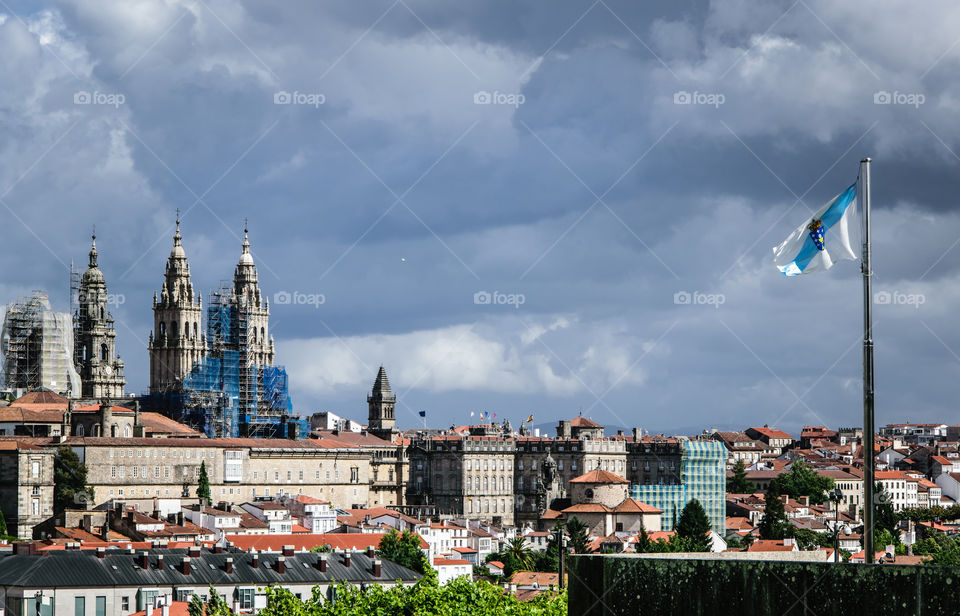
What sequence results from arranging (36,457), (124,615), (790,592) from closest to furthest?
(790,592) → (124,615) → (36,457)

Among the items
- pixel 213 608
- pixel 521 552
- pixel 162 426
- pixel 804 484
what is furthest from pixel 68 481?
pixel 804 484

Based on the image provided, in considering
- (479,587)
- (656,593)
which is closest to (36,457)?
(479,587)

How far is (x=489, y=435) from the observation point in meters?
140

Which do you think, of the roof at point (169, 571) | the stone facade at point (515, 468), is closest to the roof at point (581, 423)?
the stone facade at point (515, 468)

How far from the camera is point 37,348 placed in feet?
430

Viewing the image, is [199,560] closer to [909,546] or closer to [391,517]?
[391,517]

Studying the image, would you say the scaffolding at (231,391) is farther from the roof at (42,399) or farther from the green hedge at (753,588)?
the green hedge at (753,588)

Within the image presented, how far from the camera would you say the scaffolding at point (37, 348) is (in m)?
128

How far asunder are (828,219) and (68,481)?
8820cm

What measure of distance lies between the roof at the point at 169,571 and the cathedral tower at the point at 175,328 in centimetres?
8029

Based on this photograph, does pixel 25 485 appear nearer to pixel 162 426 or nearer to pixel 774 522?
pixel 162 426

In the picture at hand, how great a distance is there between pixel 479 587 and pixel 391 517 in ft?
210

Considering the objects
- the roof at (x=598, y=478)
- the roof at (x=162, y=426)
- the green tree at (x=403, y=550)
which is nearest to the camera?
the green tree at (x=403, y=550)

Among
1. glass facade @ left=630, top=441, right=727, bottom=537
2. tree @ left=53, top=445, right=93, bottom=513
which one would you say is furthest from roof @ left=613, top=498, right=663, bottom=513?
tree @ left=53, top=445, right=93, bottom=513
